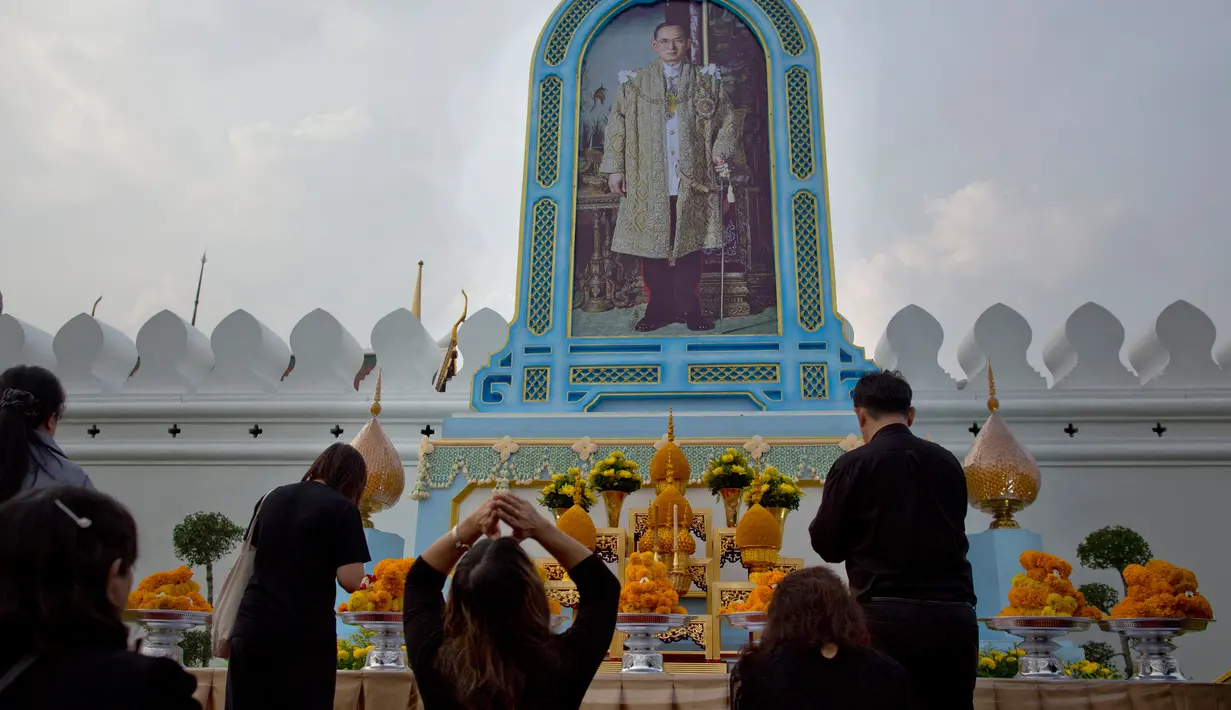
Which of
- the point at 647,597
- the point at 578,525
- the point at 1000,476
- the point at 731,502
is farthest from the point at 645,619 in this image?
the point at 1000,476

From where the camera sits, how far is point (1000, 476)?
4.68m

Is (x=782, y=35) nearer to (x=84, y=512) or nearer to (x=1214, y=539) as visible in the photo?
(x=1214, y=539)

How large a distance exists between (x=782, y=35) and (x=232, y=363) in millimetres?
4373

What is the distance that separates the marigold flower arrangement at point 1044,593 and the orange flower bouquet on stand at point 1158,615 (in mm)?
106

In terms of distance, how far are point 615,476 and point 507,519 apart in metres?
2.65

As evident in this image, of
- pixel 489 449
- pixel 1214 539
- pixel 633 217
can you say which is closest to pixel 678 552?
pixel 489 449

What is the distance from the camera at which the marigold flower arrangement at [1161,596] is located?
313 cm

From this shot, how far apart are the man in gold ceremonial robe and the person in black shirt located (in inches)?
154

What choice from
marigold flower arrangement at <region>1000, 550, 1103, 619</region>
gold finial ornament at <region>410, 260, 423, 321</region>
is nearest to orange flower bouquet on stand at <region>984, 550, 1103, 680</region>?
marigold flower arrangement at <region>1000, 550, 1103, 619</region>

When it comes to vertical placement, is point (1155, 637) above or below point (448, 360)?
below

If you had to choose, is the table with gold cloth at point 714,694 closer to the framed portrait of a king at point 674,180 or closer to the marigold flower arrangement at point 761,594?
the marigold flower arrangement at point 761,594

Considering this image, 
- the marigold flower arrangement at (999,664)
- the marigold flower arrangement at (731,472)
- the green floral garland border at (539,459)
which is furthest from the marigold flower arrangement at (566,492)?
the marigold flower arrangement at (999,664)

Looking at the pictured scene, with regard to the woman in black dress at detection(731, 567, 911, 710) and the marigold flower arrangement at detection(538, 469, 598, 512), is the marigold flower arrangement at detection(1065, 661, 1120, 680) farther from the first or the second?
the woman in black dress at detection(731, 567, 911, 710)

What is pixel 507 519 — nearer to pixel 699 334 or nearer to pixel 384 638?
pixel 384 638
